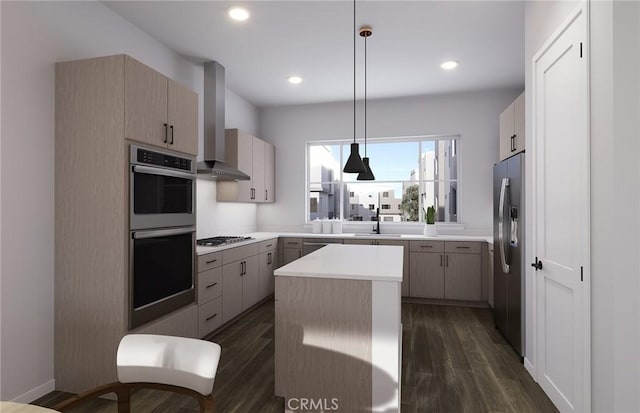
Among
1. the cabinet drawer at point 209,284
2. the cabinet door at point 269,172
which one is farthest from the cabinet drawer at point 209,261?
the cabinet door at point 269,172

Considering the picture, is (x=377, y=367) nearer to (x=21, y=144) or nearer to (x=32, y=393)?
(x=32, y=393)

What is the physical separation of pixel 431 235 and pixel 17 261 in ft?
14.2

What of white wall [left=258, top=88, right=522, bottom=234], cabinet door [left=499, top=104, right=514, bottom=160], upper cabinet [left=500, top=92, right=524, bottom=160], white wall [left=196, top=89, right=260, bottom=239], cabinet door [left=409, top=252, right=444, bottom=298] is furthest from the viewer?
white wall [left=258, top=88, right=522, bottom=234]

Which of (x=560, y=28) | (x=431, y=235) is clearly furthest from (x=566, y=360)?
(x=431, y=235)

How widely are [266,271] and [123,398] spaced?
334cm

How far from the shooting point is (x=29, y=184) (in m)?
2.23

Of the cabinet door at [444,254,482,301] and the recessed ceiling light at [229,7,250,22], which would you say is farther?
the cabinet door at [444,254,482,301]

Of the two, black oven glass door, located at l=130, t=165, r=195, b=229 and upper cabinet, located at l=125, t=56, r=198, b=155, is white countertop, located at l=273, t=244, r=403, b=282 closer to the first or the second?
black oven glass door, located at l=130, t=165, r=195, b=229

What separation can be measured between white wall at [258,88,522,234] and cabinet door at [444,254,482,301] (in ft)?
2.33

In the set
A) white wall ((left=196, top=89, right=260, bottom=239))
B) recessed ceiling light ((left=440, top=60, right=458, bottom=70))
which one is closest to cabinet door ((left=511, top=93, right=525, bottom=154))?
recessed ceiling light ((left=440, top=60, right=458, bottom=70))

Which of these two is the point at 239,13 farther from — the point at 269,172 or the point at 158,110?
the point at 269,172

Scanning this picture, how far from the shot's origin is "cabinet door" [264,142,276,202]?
529 cm

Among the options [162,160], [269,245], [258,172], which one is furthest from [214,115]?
[269,245]

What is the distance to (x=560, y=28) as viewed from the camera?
2.09 metres
